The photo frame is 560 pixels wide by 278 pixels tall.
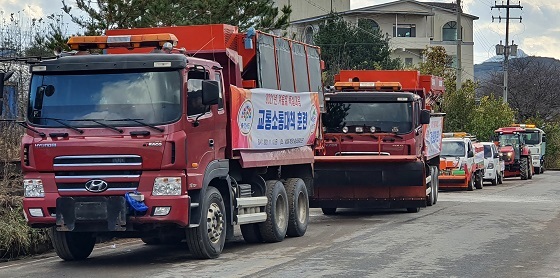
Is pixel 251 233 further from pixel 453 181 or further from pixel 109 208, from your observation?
pixel 453 181

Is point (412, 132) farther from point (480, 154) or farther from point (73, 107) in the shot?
point (480, 154)

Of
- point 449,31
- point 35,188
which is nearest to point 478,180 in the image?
point 35,188

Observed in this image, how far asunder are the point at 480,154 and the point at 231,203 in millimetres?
24788

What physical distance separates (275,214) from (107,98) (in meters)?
4.15

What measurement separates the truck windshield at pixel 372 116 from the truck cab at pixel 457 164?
40.5ft

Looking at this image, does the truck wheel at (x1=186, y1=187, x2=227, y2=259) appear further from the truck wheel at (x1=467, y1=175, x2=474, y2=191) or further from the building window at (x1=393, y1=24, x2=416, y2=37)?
the building window at (x1=393, y1=24, x2=416, y2=37)

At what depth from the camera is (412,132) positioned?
22.1 meters

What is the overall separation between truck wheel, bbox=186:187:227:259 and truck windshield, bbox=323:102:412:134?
8612 millimetres

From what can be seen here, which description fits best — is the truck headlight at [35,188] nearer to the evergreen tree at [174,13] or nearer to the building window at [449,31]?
the evergreen tree at [174,13]

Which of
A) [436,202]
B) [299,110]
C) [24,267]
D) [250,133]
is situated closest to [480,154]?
[436,202]

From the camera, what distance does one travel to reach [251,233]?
52.7ft

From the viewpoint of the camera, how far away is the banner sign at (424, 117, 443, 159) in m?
24.7

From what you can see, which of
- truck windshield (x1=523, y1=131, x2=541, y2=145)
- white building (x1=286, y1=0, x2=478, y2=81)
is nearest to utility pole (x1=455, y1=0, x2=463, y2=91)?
truck windshield (x1=523, y1=131, x2=541, y2=145)

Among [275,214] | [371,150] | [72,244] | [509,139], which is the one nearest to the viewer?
[72,244]
